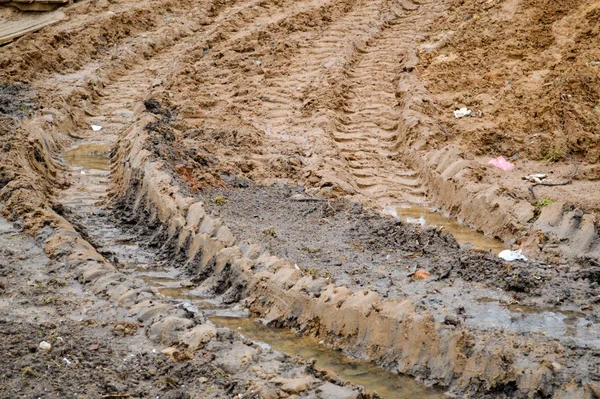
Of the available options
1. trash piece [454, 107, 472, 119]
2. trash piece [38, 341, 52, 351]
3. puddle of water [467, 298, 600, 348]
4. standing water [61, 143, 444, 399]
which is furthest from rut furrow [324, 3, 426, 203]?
trash piece [38, 341, 52, 351]

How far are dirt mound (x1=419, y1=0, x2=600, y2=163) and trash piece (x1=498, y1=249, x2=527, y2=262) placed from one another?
8.17 feet

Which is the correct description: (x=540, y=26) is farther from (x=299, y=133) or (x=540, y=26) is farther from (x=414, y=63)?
(x=299, y=133)

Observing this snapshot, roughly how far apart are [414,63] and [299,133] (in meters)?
2.67

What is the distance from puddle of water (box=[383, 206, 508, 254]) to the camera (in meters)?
8.07

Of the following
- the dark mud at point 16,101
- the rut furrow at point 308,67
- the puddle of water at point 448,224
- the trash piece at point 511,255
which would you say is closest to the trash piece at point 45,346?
the trash piece at point 511,255

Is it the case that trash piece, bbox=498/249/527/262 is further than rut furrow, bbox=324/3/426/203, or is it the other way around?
rut furrow, bbox=324/3/426/203

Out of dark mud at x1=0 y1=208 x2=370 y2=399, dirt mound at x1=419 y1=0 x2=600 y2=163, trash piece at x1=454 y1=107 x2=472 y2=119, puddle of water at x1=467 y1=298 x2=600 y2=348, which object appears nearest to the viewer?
dark mud at x1=0 y1=208 x2=370 y2=399

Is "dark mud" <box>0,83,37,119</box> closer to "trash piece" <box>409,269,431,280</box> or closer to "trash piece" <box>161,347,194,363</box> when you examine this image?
"trash piece" <box>409,269,431,280</box>

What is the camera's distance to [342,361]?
579cm

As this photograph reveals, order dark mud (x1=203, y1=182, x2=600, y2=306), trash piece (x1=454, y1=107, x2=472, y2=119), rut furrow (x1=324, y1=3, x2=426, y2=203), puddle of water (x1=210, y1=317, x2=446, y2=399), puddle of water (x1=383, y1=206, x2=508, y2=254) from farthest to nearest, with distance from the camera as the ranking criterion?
1. trash piece (x1=454, y1=107, x2=472, y2=119)
2. rut furrow (x1=324, y1=3, x2=426, y2=203)
3. puddle of water (x1=383, y1=206, x2=508, y2=254)
4. dark mud (x1=203, y1=182, x2=600, y2=306)
5. puddle of water (x1=210, y1=317, x2=446, y2=399)

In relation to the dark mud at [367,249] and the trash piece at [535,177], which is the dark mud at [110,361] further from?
the trash piece at [535,177]

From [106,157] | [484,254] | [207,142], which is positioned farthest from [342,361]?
[106,157]

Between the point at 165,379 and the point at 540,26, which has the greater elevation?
the point at 165,379

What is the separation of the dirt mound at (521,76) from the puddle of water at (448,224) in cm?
147
